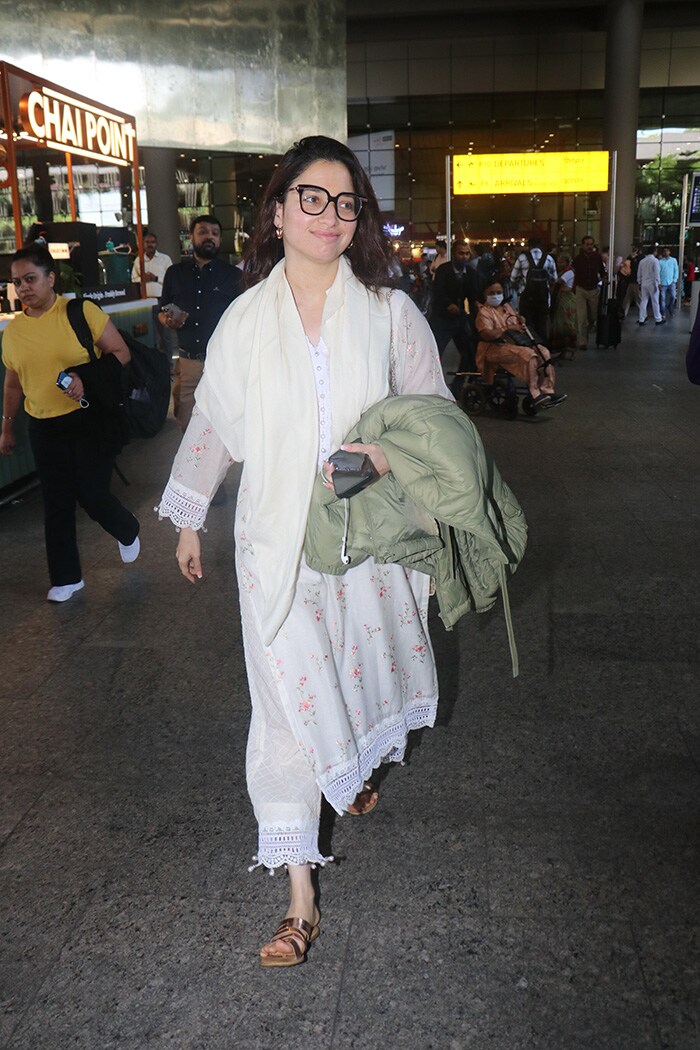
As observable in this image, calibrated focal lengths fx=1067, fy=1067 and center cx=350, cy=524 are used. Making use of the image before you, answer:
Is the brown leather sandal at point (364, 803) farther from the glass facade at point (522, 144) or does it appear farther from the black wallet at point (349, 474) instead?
the glass facade at point (522, 144)

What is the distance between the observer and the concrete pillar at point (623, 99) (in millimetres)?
29438

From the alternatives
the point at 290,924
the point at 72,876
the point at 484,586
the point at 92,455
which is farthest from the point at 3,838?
the point at 92,455

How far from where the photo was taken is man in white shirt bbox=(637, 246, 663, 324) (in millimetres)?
23922

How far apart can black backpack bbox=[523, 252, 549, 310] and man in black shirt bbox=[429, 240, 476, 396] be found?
3559mm

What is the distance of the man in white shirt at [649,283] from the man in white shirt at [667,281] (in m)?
0.58

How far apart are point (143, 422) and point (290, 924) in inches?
152

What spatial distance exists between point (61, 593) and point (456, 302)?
27.3 feet

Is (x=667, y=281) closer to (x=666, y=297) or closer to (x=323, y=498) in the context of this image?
(x=666, y=297)

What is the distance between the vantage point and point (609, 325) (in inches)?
754

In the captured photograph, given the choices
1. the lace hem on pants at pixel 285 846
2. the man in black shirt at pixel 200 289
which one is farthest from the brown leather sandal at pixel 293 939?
the man in black shirt at pixel 200 289

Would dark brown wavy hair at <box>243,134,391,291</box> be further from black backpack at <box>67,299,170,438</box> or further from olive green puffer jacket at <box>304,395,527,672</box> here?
black backpack at <box>67,299,170,438</box>

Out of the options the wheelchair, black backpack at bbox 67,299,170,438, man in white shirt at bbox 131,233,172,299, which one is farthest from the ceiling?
black backpack at bbox 67,299,170,438

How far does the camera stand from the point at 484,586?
2703 mm

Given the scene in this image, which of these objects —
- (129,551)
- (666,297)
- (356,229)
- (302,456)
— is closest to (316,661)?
(302,456)
